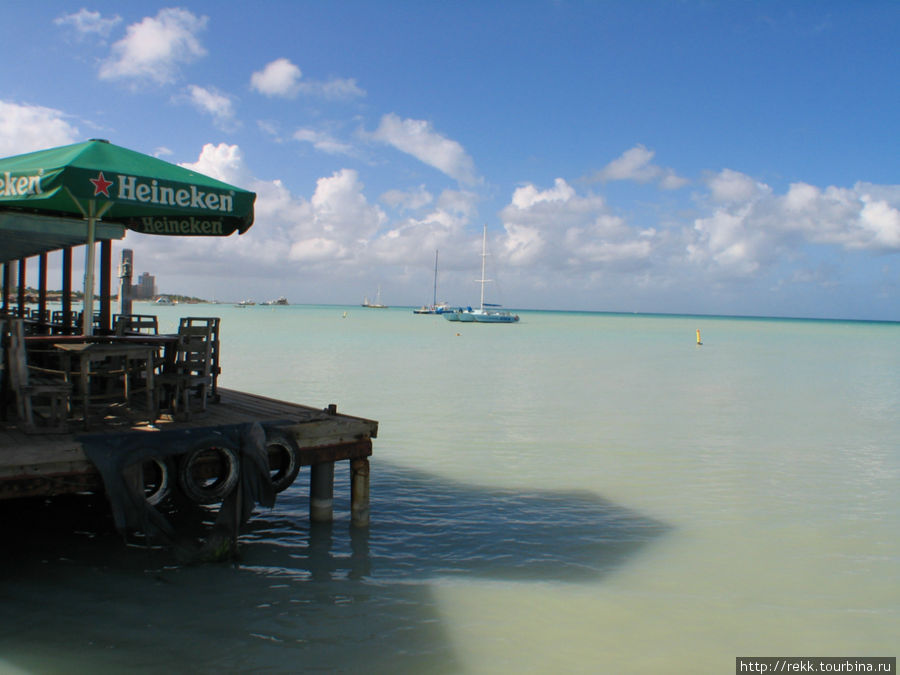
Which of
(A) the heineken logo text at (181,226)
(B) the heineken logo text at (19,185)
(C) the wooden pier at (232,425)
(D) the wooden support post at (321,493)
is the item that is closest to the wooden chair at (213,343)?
(C) the wooden pier at (232,425)

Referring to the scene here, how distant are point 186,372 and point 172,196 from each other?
1805mm

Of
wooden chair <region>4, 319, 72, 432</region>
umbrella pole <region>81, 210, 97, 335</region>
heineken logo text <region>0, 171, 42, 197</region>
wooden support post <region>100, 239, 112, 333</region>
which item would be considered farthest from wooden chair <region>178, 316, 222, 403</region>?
wooden support post <region>100, 239, 112, 333</region>

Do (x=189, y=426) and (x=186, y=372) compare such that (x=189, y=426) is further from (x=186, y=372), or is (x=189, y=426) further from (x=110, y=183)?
(x=110, y=183)

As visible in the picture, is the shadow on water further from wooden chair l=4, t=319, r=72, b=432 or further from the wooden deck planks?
wooden chair l=4, t=319, r=72, b=432

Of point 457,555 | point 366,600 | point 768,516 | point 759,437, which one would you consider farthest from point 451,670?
point 759,437

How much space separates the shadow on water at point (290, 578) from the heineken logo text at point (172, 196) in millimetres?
3179

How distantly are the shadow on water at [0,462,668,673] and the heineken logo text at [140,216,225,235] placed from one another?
3.53 meters

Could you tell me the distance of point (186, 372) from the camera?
6.76 m

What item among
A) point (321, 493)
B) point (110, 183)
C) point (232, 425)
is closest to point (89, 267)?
point (110, 183)

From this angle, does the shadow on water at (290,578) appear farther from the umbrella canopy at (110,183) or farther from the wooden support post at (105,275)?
the umbrella canopy at (110,183)

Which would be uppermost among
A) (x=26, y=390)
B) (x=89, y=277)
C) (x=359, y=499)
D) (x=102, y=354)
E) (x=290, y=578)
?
(x=89, y=277)

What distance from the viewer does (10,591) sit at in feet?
17.5

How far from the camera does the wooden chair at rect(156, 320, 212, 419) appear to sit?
633 centimetres

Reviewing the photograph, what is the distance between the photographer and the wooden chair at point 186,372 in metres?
6.33
